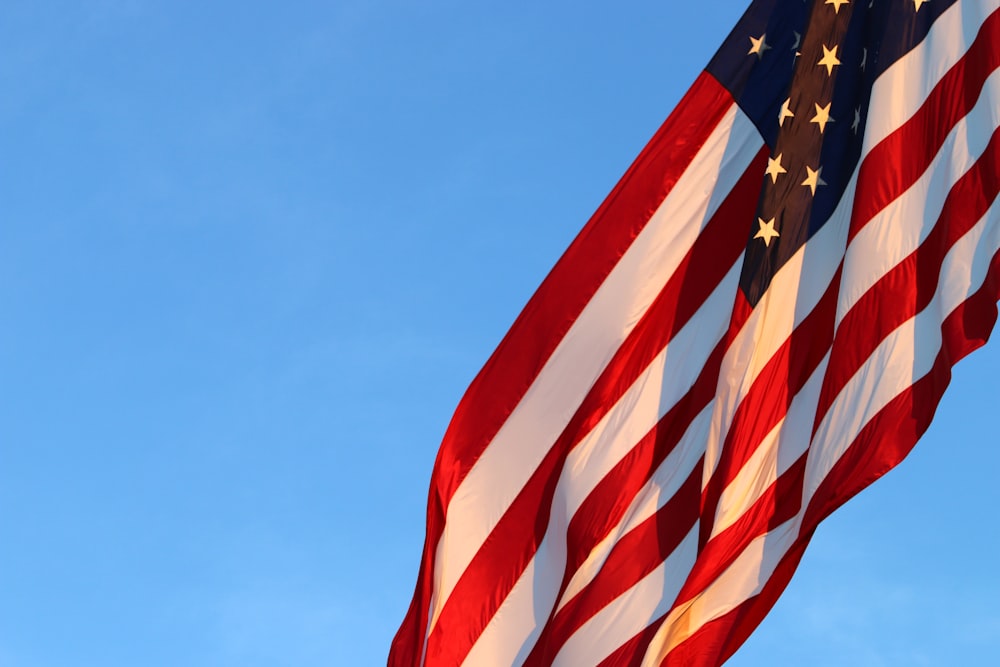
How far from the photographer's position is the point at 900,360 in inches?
409

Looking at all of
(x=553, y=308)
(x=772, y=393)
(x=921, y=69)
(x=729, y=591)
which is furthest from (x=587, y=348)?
(x=921, y=69)

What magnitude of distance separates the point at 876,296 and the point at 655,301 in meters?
1.99

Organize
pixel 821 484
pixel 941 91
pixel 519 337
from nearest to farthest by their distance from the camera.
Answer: pixel 821 484, pixel 941 91, pixel 519 337

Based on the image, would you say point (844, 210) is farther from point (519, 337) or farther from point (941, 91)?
point (519, 337)

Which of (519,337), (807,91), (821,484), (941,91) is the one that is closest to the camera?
(821,484)

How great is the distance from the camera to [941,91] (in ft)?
36.3

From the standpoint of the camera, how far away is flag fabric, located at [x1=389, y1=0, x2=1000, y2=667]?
34.4 ft

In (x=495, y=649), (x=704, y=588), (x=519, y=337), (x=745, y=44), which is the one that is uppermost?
(x=745, y=44)

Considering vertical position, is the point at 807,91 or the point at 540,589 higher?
the point at 807,91

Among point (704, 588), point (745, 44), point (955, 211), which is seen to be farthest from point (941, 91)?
point (704, 588)

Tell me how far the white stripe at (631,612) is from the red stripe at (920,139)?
7.72ft

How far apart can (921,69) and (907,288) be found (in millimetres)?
1550

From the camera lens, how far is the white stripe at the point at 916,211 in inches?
421

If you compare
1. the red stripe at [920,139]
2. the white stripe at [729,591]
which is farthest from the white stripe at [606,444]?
the red stripe at [920,139]
